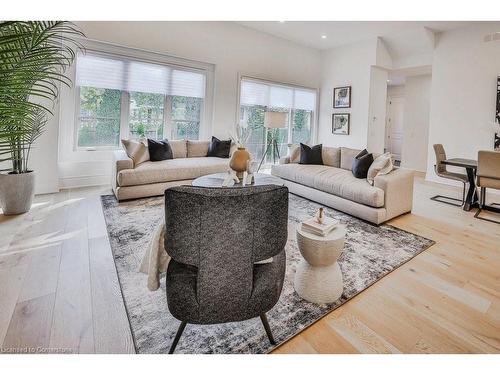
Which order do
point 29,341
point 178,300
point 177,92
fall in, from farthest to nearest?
point 177,92 → point 29,341 → point 178,300

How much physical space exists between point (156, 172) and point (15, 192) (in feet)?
5.40

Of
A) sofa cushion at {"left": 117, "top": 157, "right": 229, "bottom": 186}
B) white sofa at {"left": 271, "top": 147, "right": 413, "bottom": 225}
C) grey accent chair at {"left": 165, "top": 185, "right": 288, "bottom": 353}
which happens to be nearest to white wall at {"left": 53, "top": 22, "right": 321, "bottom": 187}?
sofa cushion at {"left": 117, "top": 157, "right": 229, "bottom": 186}

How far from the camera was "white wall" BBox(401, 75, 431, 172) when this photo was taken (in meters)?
7.06

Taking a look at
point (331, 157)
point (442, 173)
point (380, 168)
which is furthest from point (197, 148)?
point (442, 173)

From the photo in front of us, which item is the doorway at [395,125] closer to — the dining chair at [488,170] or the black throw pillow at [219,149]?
the dining chair at [488,170]

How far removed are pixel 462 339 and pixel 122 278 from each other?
2.23 m

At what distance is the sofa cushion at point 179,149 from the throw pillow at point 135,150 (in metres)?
0.66

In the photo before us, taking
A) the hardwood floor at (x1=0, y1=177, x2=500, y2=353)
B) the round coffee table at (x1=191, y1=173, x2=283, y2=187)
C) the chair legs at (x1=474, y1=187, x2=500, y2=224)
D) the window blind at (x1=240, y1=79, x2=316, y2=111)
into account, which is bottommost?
the hardwood floor at (x1=0, y1=177, x2=500, y2=353)

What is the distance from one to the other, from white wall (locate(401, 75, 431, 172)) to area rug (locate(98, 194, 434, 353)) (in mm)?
5051

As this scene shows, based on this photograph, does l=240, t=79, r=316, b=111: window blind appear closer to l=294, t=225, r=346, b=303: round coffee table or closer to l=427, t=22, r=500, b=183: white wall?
l=427, t=22, r=500, b=183: white wall

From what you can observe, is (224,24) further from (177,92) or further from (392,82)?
(392,82)

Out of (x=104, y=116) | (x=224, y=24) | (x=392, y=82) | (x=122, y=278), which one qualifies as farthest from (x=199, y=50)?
(x=392, y=82)

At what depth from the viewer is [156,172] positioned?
13.3 ft

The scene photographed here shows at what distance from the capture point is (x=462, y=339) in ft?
5.04
